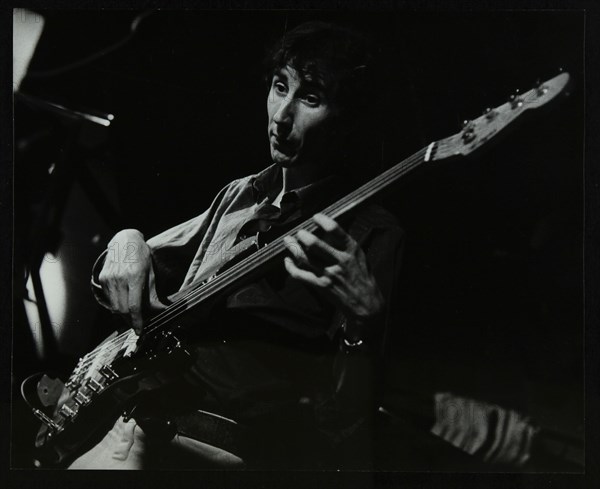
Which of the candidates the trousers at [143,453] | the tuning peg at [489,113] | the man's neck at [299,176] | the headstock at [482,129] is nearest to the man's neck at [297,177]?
the man's neck at [299,176]

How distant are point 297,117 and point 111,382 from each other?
2.32 feet

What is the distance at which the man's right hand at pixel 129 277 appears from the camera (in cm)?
155

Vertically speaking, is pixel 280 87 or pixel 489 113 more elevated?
pixel 280 87

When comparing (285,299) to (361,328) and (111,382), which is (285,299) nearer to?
(361,328)

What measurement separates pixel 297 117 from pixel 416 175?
289 mm

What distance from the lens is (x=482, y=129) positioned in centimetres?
150

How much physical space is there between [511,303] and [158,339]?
2.54ft

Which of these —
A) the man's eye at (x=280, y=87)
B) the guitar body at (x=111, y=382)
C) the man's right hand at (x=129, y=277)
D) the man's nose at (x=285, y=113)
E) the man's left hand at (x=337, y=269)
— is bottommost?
the guitar body at (x=111, y=382)

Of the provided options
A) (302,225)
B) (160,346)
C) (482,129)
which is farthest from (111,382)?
(482,129)

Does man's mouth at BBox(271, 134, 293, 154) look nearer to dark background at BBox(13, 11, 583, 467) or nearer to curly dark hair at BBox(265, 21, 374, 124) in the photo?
dark background at BBox(13, 11, 583, 467)

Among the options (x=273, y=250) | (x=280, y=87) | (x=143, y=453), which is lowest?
(x=143, y=453)

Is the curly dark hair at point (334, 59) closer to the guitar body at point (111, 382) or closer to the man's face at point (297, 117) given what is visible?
the man's face at point (297, 117)

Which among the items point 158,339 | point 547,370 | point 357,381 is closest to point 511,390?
point 547,370

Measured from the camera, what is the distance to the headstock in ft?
4.93
